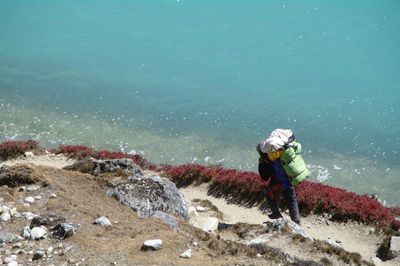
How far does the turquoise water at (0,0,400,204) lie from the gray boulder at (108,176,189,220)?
34.7 feet

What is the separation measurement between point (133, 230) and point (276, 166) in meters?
4.20

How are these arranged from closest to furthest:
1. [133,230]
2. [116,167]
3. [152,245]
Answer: [152,245] < [133,230] < [116,167]

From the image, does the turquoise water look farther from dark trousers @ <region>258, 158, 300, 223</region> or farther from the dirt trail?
dark trousers @ <region>258, 158, 300, 223</region>

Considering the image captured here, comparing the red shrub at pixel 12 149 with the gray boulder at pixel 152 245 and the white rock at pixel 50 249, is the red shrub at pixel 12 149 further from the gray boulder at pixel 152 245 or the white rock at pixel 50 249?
the gray boulder at pixel 152 245

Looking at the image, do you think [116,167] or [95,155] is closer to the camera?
[116,167]

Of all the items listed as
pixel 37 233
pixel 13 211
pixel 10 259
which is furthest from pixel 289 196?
pixel 10 259

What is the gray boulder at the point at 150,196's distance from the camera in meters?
14.0

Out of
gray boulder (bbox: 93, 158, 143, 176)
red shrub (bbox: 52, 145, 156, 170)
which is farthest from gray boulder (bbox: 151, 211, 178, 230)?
red shrub (bbox: 52, 145, 156, 170)

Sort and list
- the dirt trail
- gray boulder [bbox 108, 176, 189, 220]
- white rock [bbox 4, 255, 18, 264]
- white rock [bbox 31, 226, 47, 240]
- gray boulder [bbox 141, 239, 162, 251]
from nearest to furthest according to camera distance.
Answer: white rock [bbox 4, 255, 18, 264] → gray boulder [bbox 141, 239, 162, 251] → white rock [bbox 31, 226, 47, 240] → gray boulder [bbox 108, 176, 189, 220] → the dirt trail

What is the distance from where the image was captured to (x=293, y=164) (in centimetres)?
1343

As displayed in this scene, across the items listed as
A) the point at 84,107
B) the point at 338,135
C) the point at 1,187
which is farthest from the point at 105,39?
the point at 1,187

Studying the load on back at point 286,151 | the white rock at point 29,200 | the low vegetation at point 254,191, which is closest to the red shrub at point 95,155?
the low vegetation at point 254,191

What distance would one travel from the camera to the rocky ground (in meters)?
10.5

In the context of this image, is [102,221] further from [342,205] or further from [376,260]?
[342,205]
